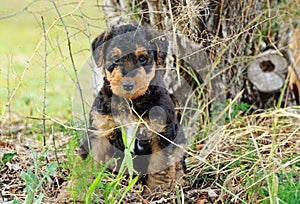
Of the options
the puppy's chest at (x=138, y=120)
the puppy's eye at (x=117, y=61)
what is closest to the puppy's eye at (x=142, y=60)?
the puppy's eye at (x=117, y=61)

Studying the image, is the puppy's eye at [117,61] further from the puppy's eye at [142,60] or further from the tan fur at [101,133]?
the tan fur at [101,133]

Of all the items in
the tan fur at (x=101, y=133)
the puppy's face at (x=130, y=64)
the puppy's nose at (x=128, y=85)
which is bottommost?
the tan fur at (x=101, y=133)

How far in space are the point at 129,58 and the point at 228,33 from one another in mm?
1367

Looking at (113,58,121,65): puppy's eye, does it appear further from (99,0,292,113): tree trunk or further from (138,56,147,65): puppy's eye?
(99,0,292,113): tree trunk

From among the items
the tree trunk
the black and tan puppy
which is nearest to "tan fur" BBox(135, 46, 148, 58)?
the black and tan puppy

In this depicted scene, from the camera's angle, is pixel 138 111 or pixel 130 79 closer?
pixel 130 79

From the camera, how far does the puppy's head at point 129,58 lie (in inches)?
124

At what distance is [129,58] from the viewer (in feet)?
10.7

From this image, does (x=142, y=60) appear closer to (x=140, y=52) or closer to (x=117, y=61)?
(x=140, y=52)

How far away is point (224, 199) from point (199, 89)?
178 cm

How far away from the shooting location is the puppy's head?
3148mm

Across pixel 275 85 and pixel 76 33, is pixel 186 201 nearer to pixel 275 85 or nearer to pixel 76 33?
pixel 76 33

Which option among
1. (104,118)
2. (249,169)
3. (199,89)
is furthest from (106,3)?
(249,169)

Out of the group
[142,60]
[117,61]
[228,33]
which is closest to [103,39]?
[117,61]
